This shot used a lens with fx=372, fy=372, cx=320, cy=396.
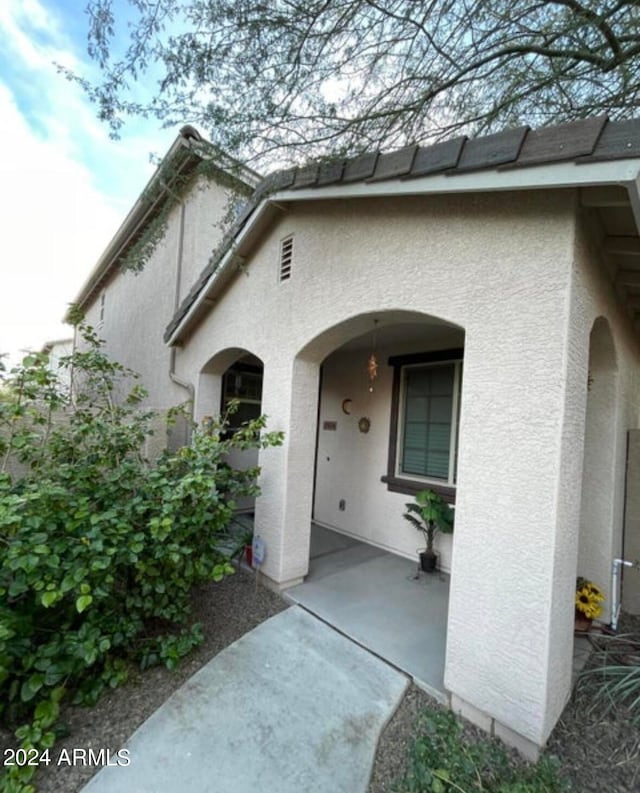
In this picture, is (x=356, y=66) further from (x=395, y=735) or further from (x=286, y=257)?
(x=395, y=735)

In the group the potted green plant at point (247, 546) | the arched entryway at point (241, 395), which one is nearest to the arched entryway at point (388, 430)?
the arched entryway at point (241, 395)

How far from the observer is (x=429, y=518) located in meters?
5.29

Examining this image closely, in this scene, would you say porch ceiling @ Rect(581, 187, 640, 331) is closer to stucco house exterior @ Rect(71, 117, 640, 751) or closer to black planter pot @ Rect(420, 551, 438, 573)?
stucco house exterior @ Rect(71, 117, 640, 751)

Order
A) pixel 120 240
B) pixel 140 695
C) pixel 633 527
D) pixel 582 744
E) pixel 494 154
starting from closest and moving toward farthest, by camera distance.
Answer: pixel 494 154 < pixel 582 744 < pixel 140 695 < pixel 633 527 < pixel 120 240

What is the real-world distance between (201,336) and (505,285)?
533 cm

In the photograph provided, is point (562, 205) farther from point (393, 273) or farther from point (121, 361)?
point (121, 361)

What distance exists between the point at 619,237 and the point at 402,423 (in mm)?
3977

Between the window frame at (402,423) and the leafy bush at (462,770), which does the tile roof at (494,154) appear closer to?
the window frame at (402,423)

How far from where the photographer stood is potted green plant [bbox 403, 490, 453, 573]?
5.33 meters

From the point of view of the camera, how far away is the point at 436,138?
4.89 m

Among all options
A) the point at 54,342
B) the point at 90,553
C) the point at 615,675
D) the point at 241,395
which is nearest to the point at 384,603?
the point at 615,675

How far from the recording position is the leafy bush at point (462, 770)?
2.13 meters

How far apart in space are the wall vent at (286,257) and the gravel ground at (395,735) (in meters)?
4.47

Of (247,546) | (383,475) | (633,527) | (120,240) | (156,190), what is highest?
(120,240)
